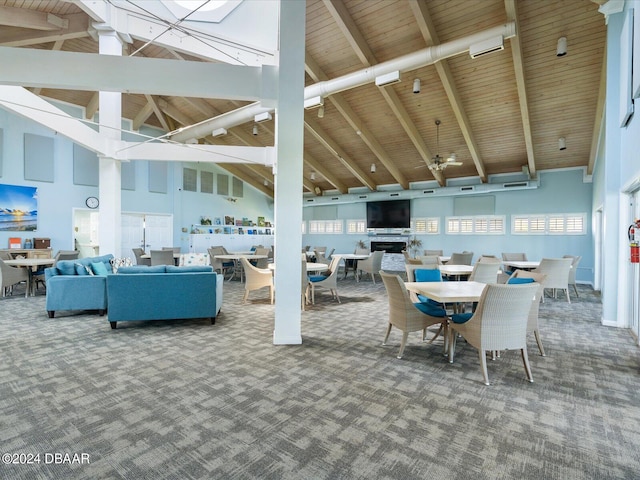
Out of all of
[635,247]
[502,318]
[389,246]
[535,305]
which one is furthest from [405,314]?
[389,246]

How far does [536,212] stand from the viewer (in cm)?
1053

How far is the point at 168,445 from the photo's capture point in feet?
6.76

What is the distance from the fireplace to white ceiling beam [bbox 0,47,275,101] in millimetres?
9961

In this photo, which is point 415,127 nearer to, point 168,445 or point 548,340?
point 548,340

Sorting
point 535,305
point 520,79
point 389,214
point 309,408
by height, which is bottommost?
point 309,408

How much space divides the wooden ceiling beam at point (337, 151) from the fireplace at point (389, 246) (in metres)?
2.25

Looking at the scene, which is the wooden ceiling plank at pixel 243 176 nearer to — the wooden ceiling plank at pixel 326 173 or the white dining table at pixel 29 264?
the wooden ceiling plank at pixel 326 173

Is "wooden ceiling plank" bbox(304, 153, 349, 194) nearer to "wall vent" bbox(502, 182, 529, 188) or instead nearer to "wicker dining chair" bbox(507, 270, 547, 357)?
"wall vent" bbox(502, 182, 529, 188)

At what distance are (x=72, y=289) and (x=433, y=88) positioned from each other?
27.7ft

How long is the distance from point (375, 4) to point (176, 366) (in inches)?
269

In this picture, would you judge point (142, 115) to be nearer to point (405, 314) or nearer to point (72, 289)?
point (72, 289)

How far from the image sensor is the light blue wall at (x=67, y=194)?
9.46 m

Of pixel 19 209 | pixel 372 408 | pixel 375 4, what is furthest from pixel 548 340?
pixel 19 209

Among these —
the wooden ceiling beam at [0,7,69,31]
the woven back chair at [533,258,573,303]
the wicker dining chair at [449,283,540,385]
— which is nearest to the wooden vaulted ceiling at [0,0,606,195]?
the wooden ceiling beam at [0,7,69,31]
